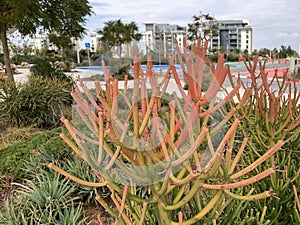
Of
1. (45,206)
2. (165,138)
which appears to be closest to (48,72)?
(45,206)

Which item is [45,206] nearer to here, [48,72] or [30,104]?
[30,104]

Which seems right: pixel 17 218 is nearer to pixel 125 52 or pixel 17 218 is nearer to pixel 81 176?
pixel 81 176

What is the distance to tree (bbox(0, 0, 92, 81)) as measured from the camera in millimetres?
7824

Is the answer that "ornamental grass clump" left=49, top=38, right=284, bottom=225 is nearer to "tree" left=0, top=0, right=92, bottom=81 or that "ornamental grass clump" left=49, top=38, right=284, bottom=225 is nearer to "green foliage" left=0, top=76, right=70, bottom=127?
"green foliage" left=0, top=76, right=70, bottom=127

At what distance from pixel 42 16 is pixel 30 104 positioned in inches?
154

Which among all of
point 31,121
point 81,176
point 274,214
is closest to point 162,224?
point 274,214

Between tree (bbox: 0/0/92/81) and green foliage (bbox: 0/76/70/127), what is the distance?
2.20 meters

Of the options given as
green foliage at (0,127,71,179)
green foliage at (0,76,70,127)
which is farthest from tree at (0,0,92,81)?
green foliage at (0,127,71,179)

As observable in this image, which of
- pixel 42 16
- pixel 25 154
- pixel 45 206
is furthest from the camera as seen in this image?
pixel 42 16

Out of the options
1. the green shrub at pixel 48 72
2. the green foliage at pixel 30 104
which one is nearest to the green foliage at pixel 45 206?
the green foliage at pixel 30 104

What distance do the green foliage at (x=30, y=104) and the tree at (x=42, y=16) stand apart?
86.6 inches

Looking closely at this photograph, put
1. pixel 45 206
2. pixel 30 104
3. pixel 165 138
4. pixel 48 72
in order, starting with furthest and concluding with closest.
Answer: pixel 48 72 < pixel 30 104 < pixel 45 206 < pixel 165 138

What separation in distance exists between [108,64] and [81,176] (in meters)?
2.31

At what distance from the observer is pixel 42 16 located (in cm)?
905
